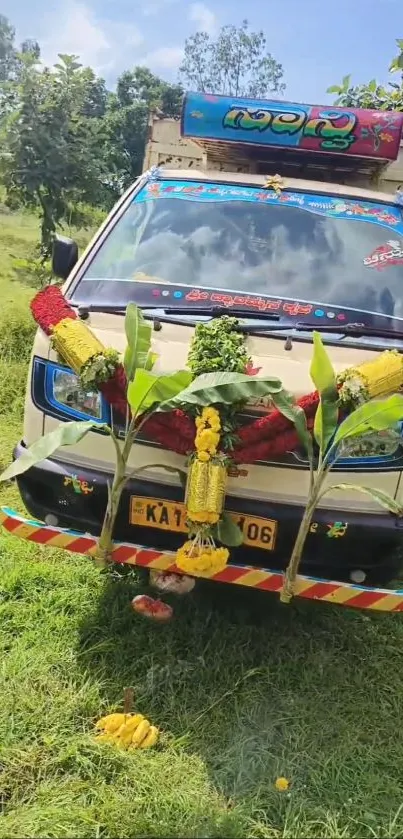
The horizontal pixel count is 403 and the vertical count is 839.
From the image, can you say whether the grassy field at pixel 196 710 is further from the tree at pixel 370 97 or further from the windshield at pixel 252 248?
the tree at pixel 370 97

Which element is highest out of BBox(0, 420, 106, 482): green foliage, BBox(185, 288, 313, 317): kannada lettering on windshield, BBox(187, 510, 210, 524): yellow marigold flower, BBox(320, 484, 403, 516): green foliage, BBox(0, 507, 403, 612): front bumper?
BBox(185, 288, 313, 317): kannada lettering on windshield

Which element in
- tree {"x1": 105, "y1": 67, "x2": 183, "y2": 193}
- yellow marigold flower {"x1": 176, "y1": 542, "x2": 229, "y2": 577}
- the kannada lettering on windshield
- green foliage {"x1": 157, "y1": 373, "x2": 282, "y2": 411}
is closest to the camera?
green foliage {"x1": 157, "y1": 373, "x2": 282, "y2": 411}

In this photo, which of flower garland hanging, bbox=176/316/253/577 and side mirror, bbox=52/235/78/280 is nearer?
flower garland hanging, bbox=176/316/253/577

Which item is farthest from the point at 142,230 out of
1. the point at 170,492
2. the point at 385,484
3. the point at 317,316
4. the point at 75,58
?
the point at 75,58

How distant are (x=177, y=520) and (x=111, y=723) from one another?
0.81 metres

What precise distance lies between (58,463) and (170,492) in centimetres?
53

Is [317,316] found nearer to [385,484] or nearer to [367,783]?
[385,484]

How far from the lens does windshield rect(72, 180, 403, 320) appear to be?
3615 mm

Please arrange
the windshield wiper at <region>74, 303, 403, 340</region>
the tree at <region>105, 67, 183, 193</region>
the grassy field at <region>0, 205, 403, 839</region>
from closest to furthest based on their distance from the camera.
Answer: the grassy field at <region>0, 205, 403, 839</region>
the windshield wiper at <region>74, 303, 403, 340</region>
the tree at <region>105, 67, 183, 193</region>

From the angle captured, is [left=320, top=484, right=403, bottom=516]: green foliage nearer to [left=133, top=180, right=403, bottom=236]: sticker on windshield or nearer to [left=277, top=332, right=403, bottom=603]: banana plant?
[left=277, top=332, right=403, bottom=603]: banana plant

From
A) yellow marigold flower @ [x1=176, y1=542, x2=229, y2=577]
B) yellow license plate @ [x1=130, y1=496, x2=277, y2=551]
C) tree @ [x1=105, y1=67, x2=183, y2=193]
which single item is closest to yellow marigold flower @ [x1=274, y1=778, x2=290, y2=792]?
yellow marigold flower @ [x1=176, y1=542, x2=229, y2=577]

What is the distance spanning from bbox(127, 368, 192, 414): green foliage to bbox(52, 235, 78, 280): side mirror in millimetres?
1570

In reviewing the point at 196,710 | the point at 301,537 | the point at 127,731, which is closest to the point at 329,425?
the point at 301,537

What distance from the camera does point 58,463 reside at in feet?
10.2
